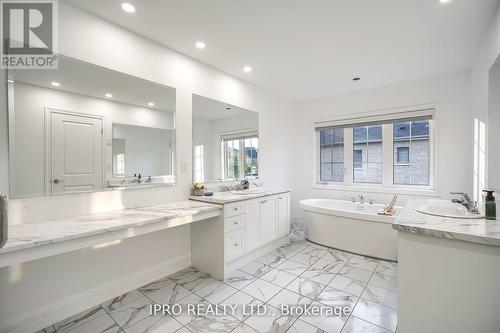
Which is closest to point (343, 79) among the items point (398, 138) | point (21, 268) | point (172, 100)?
point (398, 138)

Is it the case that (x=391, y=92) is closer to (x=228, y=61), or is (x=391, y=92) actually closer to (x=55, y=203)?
(x=228, y=61)

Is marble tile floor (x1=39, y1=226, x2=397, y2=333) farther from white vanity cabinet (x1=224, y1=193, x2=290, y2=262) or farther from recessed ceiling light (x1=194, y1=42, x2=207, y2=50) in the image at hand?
recessed ceiling light (x1=194, y1=42, x2=207, y2=50)

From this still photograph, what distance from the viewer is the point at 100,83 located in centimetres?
205

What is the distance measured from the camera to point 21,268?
164 centimetres

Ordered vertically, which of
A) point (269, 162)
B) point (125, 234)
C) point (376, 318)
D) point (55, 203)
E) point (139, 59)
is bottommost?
point (376, 318)

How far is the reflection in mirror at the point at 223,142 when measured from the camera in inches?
113

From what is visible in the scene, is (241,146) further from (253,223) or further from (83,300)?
(83,300)

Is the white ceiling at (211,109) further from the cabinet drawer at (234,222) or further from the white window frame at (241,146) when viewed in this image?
the cabinet drawer at (234,222)

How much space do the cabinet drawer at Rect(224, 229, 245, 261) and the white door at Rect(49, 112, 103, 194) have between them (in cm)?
136

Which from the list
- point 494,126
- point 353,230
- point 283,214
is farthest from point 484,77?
point 283,214

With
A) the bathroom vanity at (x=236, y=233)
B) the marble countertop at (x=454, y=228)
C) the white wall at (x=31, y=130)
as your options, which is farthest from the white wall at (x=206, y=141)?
the marble countertop at (x=454, y=228)

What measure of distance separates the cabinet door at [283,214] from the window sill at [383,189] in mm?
1353

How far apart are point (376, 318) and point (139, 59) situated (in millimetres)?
3217

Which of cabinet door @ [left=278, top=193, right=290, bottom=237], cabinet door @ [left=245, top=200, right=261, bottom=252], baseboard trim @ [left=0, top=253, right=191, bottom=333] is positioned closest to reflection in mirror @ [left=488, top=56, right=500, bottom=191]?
cabinet door @ [left=278, top=193, right=290, bottom=237]
